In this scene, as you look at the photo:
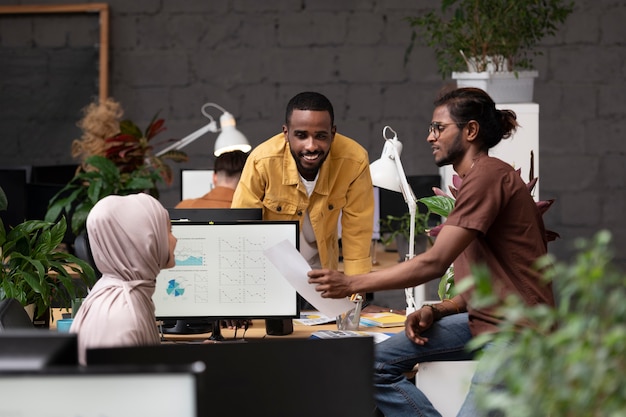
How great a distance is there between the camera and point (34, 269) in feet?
10.4

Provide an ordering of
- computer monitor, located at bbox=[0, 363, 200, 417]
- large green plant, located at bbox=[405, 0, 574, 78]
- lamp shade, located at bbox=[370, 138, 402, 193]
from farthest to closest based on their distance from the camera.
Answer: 1. large green plant, located at bbox=[405, 0, 574, 78]
2. lamp shade, located at bbox=[370, 138, 402, 193]
3. computer monitor, located at bbox=[0, 363, 200, 417]

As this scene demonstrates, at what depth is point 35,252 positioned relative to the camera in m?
3.20

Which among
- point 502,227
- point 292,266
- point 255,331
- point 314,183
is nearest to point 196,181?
point 314,183

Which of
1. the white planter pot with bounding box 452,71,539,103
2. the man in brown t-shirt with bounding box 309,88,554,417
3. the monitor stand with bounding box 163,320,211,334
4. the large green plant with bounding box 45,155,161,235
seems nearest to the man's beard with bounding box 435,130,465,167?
the man in brown t-shirt with bounding box 309,88,554,417

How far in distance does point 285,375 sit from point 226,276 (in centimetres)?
136

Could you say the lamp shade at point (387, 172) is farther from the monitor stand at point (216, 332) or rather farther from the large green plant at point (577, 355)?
the large green plant at point (577, 355)

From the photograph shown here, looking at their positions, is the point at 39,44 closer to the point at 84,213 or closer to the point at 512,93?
the point at 84,213

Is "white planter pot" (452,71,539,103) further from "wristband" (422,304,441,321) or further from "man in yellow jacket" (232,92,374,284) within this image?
"wristband" (422,304,441,321)

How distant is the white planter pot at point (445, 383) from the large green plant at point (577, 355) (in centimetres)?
169

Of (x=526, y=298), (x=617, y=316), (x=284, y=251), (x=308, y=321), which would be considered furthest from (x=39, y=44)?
Answer: (x=617, y=316)

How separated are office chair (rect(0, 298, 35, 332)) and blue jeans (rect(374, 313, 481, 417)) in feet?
3.16

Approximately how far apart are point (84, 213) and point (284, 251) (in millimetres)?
2191

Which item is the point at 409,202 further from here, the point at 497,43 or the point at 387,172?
the point at 497,43

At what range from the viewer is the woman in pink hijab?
7.04ft
